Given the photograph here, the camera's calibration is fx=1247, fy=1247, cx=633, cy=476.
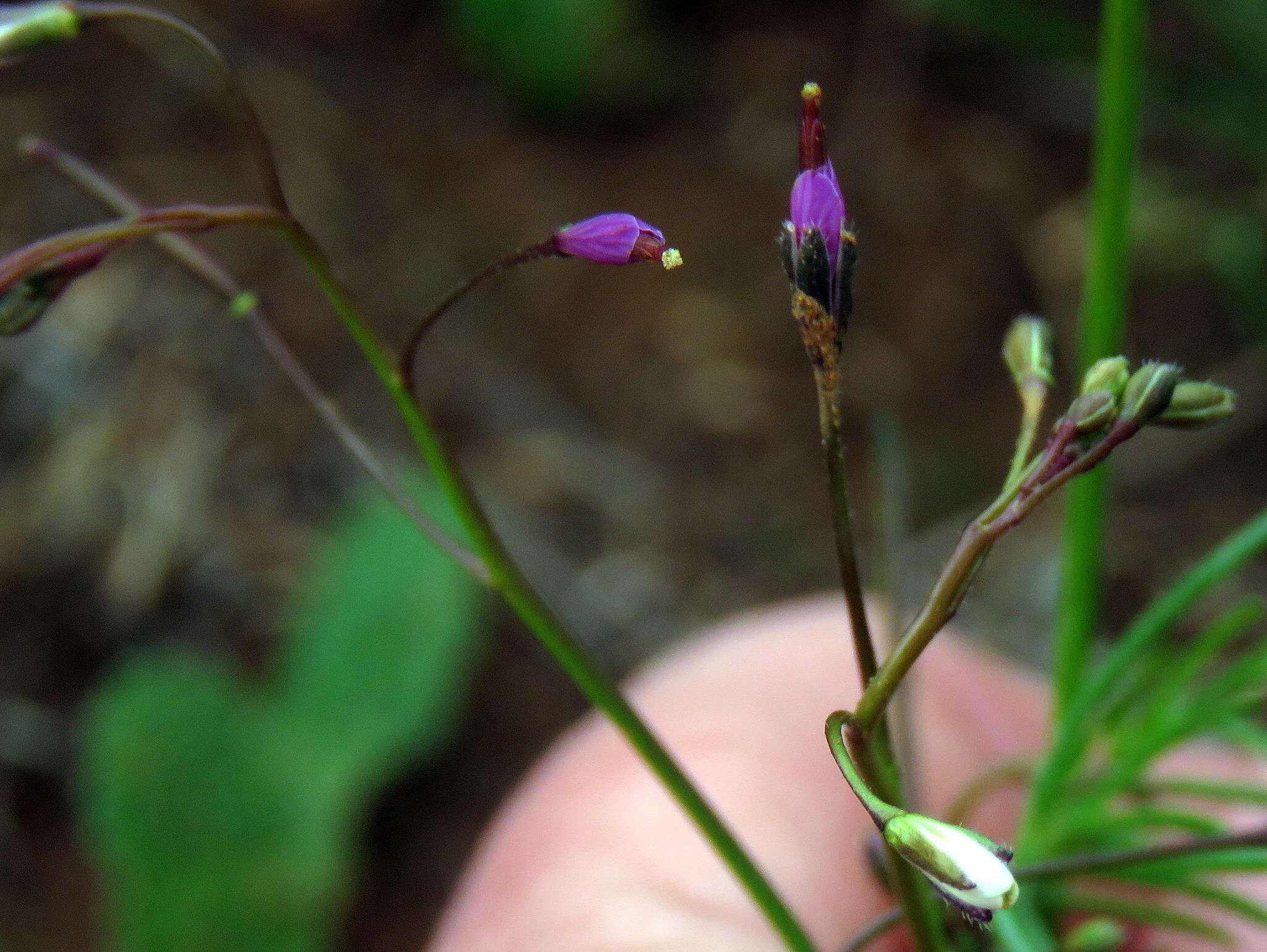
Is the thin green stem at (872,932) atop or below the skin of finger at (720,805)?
atop

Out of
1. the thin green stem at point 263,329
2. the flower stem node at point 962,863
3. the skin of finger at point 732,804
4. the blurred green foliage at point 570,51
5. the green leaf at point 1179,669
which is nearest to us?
the flower stem node at point 962,863

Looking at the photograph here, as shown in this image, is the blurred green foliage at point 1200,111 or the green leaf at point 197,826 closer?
the green leaf at point 197,826

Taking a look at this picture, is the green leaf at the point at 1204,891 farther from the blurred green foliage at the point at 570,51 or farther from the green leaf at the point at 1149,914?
the blurred green foliage at the point at 570,51

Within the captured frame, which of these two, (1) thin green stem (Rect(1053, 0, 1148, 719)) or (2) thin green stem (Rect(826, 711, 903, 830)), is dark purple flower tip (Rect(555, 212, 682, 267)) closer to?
(2) thin green stem (Rect(826, 711, 903, 830))

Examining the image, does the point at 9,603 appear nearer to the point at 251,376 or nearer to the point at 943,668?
the point at 251,376

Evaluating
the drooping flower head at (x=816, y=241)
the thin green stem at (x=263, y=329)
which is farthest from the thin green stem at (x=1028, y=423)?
the thin green stem at (x=263, y=329)

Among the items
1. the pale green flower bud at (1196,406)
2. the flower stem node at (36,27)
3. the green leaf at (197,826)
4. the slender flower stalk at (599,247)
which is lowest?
the green leaf at (197,826)

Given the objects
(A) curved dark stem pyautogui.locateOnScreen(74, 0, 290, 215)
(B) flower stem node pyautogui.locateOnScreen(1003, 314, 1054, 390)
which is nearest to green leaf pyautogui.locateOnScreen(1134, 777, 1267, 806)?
(B) flower stem node pyautogui.locateOnScreen(1003, 314, 1054, 390)

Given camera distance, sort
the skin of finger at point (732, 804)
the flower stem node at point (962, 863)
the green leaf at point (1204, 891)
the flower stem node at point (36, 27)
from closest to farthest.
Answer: the flower stem node at point (962, 863), the flower stem node at point (36, 27), the green leaf at point (1204, 891), the skin of finger at point (732, 804)

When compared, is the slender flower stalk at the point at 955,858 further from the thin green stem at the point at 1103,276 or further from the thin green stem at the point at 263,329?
the thin green stem at the point at 1103,276

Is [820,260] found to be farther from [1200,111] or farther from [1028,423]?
[1200,111]
